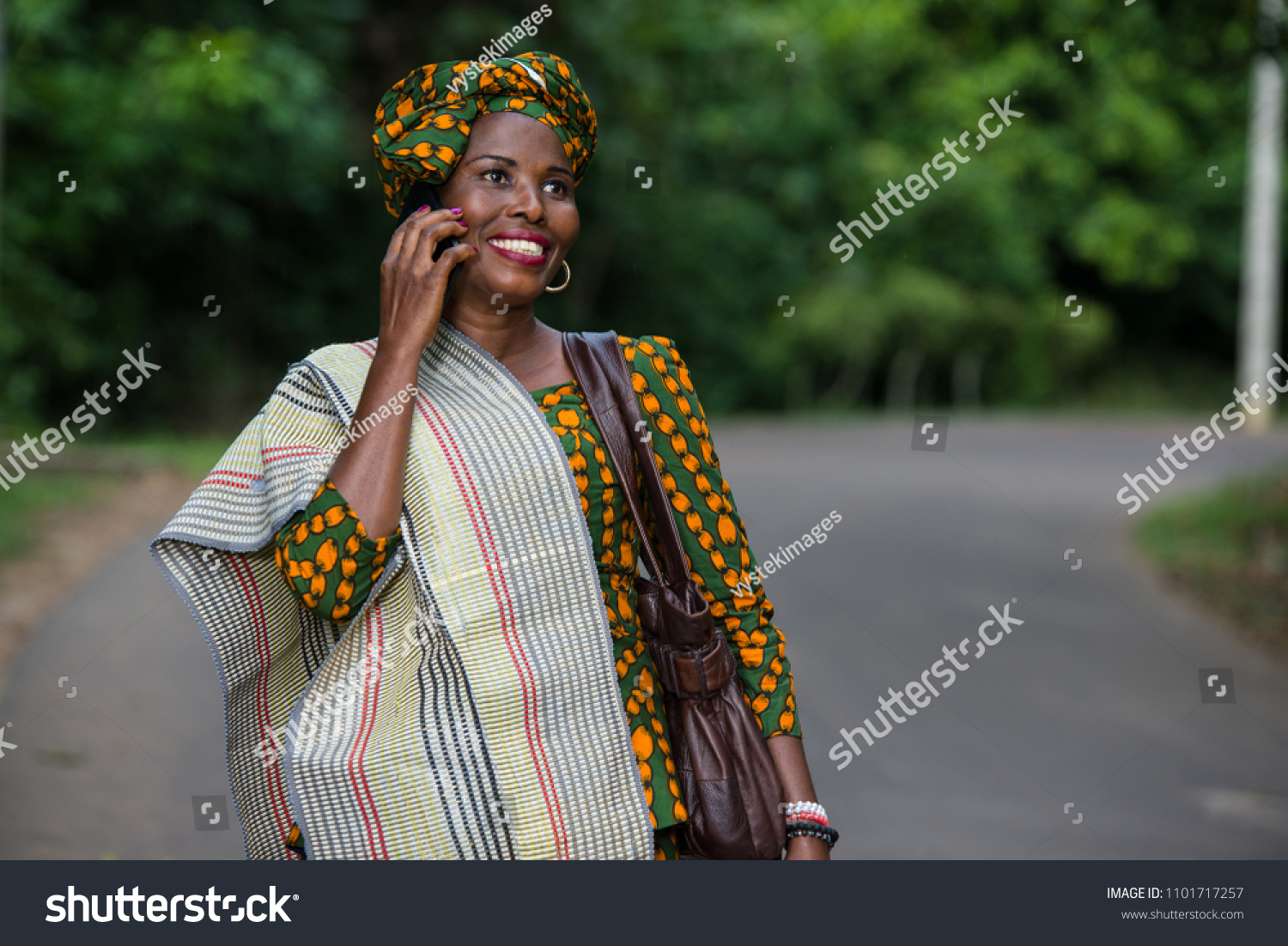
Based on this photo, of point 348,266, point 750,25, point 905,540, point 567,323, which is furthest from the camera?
point 750,25

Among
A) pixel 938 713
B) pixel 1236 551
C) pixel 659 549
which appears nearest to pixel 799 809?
pixel 659 549

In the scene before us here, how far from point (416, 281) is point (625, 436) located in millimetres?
385

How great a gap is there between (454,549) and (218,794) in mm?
3728

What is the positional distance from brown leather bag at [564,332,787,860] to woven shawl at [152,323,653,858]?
11 cm

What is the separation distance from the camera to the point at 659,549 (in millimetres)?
2156

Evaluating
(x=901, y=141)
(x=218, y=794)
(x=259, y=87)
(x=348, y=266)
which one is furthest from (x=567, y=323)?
(x=218, y=794)

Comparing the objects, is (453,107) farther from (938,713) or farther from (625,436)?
(938,713)

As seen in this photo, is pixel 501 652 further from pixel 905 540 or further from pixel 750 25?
pixel 750 25

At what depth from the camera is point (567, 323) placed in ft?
64.4

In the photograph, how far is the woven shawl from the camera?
1.95 meters

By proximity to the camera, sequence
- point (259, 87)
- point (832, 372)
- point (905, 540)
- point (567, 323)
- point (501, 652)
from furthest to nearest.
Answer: point (832, 372) < point (567, 323) < point (259, 87) < point (905, 540) < point (501, 652)

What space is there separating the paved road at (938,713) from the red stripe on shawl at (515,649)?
3147 millimetres

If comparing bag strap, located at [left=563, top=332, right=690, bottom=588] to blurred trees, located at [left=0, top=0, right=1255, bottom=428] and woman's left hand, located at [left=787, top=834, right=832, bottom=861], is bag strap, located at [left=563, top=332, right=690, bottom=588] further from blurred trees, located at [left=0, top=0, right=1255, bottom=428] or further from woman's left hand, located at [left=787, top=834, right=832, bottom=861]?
blurred trees, located at [left=0, top=0, right=1255, bottom=428]
